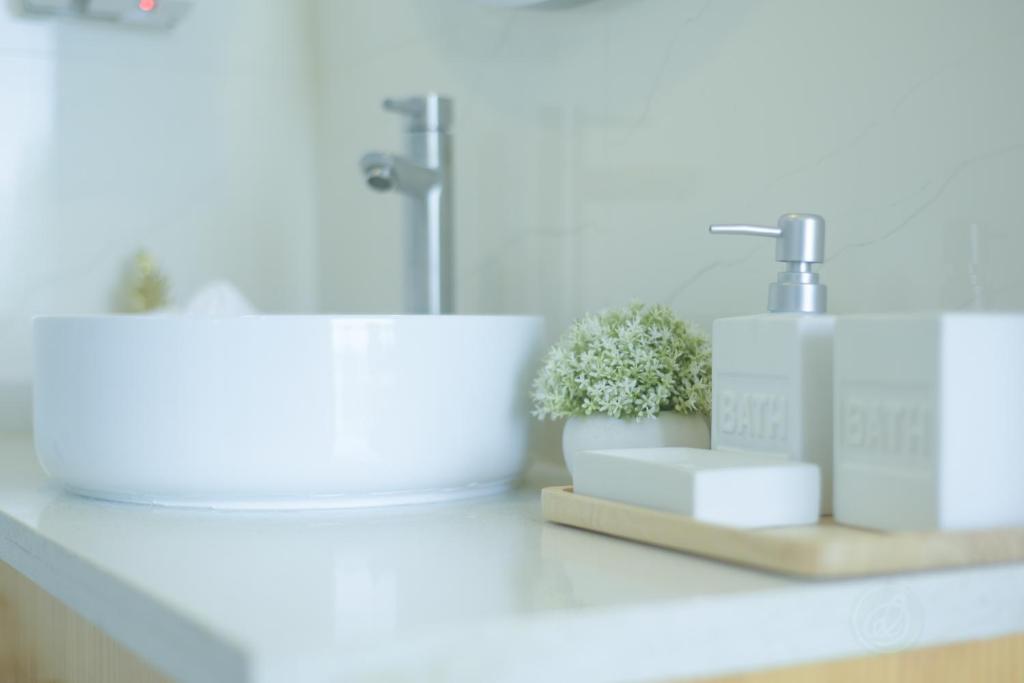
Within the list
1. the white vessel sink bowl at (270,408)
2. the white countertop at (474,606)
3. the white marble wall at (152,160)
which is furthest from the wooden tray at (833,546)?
the white marble wall at (152,160)

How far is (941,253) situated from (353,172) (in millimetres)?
941

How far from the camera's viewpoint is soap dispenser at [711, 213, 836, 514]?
69 centimetres

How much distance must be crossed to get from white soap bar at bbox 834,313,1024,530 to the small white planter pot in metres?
0.21

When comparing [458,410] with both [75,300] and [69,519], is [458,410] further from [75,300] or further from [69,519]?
[75,300]

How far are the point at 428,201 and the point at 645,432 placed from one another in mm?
419

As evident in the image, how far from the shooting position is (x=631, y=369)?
84 centimetres

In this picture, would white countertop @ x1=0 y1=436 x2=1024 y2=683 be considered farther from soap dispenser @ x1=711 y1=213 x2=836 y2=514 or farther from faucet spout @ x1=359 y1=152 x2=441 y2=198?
faucet spout @ x1=359 y1=152 x2=441 y2=198

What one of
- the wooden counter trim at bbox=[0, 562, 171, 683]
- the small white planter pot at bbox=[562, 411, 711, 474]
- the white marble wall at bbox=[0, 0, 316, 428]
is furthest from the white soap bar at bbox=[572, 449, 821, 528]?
the white marble wall at bbox=[0, 0, 316, 428]

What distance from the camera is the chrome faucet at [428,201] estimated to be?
117cm

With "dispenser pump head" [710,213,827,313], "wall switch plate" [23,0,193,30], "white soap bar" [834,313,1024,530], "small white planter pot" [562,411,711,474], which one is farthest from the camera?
"wall switch plate" [23,0,193,30]

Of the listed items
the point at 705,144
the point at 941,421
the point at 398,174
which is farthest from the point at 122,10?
the point at 941,421

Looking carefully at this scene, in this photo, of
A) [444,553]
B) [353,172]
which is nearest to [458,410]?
[444,553]

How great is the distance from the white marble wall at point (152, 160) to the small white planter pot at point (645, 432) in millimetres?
828

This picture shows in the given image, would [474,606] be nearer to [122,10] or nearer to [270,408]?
→ [270,408]
